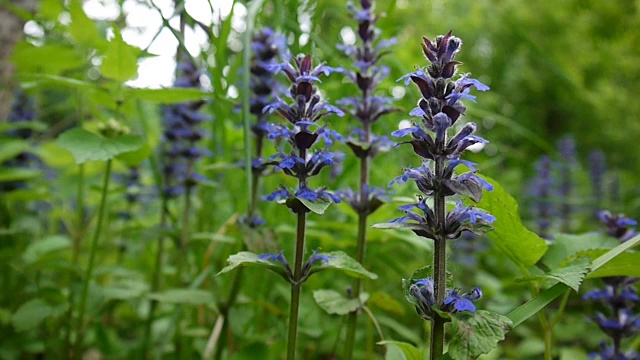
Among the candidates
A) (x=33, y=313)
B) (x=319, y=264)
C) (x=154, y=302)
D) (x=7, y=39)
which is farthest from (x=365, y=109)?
(x=7, y=39)

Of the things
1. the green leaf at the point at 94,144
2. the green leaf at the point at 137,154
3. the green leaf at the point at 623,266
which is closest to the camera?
the green leaf at the point at 623,266

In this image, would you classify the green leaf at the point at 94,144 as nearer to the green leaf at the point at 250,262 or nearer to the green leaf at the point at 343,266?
the green leaf at the point at 250,262

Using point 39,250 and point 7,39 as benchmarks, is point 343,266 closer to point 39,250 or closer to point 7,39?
point 39,250

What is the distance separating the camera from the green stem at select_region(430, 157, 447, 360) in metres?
0.95

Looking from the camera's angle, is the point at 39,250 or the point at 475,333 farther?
the point at 39,250

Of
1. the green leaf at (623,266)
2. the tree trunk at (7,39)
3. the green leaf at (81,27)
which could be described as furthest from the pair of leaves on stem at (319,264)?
the tree trunk at (7,39)

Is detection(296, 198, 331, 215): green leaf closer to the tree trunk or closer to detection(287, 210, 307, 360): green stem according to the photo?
detection(287, 210, 307, 360): green stem

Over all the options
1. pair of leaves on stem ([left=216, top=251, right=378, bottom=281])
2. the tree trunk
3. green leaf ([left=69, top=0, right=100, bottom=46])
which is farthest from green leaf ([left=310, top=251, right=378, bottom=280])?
the tree trunk

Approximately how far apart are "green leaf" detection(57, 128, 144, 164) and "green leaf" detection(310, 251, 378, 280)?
2.08 feet

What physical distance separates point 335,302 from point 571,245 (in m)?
0.61

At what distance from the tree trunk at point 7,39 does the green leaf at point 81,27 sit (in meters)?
0.76

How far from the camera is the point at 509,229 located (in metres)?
1.08

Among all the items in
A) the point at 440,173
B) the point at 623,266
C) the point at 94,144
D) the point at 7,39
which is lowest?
the point at 623,266

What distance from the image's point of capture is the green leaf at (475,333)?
33.2 inches
